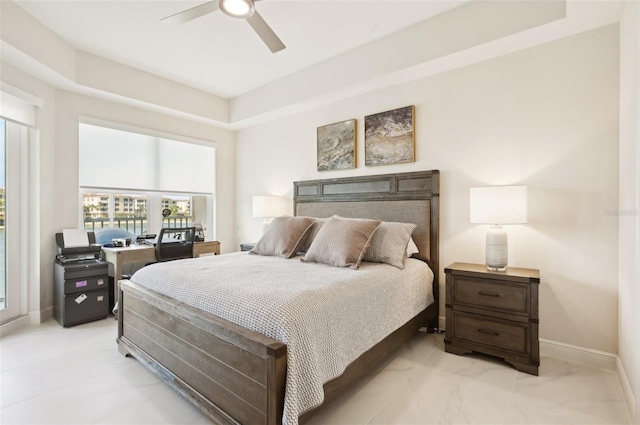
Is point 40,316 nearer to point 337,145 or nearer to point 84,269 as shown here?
point 84,269

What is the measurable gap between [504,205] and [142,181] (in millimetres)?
4193

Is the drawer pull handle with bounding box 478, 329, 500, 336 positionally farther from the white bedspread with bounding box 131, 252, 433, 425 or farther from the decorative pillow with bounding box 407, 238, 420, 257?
the decorative pillow with bounding box 407, 238, 420, 257

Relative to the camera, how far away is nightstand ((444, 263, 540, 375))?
218 cm

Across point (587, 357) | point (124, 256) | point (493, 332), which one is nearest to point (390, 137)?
point (493, 332)

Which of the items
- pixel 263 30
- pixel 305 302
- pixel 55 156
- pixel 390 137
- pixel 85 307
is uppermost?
pixel 263 30

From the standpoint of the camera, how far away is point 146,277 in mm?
2312

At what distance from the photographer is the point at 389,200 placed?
10.8ft

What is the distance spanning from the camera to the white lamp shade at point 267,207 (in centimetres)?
415

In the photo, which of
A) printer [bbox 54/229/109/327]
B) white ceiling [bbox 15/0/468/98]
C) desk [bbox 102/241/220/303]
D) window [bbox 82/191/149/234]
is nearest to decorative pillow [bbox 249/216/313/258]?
desk [bbox 102/241/220/303]

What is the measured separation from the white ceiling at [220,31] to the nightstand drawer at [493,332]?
2.56 m

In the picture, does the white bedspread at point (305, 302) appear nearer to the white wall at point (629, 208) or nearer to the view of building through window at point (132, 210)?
the white wall at point (629, 208)

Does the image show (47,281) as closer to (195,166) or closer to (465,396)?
(195,166)

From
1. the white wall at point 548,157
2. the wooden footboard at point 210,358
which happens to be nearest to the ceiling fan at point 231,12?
the white wall at point 548,157

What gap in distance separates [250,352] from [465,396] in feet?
4.57
